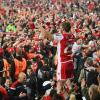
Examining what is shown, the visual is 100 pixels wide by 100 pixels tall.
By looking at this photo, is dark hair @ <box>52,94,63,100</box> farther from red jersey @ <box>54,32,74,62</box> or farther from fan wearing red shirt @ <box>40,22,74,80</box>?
red jersey @ <box>54,32,74,62</box>

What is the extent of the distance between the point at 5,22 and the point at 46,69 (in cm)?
1007

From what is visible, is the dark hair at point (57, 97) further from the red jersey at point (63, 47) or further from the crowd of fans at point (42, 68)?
the red jersey at point (63, 47)

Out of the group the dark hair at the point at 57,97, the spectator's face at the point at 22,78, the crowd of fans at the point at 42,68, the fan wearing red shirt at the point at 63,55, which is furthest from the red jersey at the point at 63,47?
the dark hair at the point at 57,97

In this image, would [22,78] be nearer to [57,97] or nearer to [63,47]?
[63,47]

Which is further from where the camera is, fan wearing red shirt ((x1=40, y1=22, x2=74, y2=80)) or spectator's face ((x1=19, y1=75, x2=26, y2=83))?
spectator's face ((x1=19, y1=75, x2=26, y2=83))

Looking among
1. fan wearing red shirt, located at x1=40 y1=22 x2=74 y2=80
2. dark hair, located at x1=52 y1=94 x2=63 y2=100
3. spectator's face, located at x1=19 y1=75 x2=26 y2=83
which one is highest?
fan wearing red shirt, located at x1=40 y1=22 x2=74 y2=80

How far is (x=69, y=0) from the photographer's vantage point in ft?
122

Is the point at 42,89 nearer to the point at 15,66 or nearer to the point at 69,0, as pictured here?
the point at 15,66

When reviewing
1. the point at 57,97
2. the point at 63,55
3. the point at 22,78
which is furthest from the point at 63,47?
the point at 57,97

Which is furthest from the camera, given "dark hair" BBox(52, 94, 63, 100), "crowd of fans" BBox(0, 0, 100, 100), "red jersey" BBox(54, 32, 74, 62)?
"red jersey" BBox(54, 32, 74, 62)

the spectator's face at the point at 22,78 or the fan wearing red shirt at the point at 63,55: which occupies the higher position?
the fan wearing red shirt at the point at 63,55

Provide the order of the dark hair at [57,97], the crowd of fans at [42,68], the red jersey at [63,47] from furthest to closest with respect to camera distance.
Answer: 1. the red jersey at [63,47]
2. the crowd of fans at [42,68]
3. the dark hair at [57,97]

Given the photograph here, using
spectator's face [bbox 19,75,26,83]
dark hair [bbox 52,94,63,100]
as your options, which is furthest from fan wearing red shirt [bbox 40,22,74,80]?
dark hair [bbox 52,94,63,100]

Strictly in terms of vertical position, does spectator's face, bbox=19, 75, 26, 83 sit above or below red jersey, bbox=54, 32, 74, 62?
below
